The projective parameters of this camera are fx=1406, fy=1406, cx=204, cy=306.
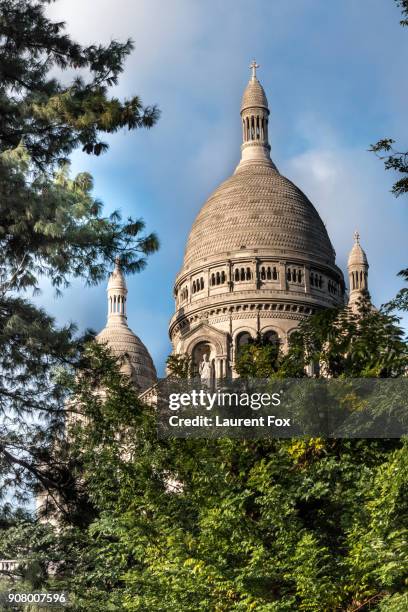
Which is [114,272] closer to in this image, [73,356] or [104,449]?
[73,356]

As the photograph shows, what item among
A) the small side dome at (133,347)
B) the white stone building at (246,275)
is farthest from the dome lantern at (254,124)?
the small side dome at (133,347)

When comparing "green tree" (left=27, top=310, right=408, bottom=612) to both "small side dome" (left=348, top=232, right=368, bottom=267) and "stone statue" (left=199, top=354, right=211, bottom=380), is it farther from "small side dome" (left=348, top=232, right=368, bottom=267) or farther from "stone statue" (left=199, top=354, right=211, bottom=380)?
"small side dome" (left=348, top=232, right=368, bottom=267)

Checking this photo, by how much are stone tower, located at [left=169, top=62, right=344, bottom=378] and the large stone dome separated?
55 millimetres

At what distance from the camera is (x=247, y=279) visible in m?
75.4

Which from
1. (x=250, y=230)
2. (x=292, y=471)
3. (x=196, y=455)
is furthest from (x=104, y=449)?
(x=250, y=230)

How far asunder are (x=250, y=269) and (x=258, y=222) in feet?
12.1

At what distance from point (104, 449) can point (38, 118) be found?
23.8ft

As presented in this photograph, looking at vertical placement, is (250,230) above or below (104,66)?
above

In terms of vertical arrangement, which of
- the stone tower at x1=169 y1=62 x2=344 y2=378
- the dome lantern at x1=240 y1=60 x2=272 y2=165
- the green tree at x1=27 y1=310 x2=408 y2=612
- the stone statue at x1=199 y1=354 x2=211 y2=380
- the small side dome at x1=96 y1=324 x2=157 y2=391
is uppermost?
the dome lantern at x1=240 y1=60 x2=272 y2=165

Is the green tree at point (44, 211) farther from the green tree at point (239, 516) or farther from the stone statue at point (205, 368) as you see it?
the stone statue at point (205, 368)

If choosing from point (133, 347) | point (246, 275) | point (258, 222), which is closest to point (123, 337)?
point (133, 347)

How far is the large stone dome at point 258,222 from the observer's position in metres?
77.2

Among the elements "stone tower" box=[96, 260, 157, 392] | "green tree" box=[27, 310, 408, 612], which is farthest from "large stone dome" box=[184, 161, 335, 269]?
"green tree" box=[27, 310, 408, 612]

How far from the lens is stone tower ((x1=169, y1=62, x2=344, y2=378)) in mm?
73750
